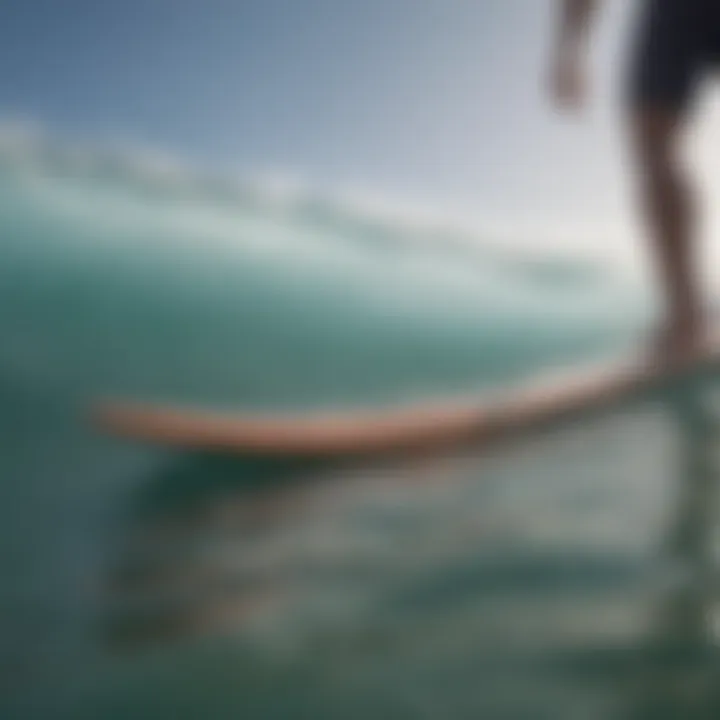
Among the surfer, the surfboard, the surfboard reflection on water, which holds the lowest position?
the surfboard reflection on water

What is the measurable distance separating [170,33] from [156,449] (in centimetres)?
51

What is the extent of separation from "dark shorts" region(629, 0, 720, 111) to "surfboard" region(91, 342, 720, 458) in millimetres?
318

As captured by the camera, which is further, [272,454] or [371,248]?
[371,248]

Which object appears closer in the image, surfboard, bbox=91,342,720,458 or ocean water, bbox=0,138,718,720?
ocean water, bbox=0,138,718,720

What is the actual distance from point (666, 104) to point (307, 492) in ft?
2.03

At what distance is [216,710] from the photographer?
3.47 feet

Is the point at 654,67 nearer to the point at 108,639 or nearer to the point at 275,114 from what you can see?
the point at 275,114

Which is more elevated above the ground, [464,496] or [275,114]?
[275,114]

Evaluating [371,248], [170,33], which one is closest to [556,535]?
[371,248]

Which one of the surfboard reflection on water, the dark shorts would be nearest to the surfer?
the dark shorts

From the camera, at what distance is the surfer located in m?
1.29

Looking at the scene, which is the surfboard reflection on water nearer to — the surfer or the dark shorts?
the surfer

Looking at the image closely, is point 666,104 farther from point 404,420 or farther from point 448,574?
point 448,574

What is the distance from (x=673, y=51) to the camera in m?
1.29
